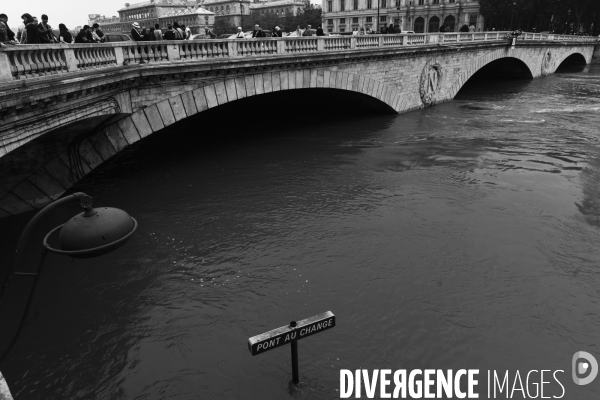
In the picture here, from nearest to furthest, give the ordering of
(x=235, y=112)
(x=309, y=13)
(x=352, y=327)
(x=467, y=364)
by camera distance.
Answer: (x=467, y=364) → (x=352, y=327) → (x=235, y=112) → (x=309, y=13)

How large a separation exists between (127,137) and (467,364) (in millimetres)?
9593

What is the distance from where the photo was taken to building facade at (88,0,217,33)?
100100 mm

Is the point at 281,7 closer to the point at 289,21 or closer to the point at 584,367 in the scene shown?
the point at 289,21

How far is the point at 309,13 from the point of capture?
323 feet

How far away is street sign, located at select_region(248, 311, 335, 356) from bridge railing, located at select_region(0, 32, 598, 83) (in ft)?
20.5

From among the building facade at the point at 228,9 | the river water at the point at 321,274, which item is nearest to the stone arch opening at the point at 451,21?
the building facade at the point at 228,9

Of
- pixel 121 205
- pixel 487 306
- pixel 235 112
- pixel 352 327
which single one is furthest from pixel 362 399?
pixel 235 112

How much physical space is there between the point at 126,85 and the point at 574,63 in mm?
61641

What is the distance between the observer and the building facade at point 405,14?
80.9 meters

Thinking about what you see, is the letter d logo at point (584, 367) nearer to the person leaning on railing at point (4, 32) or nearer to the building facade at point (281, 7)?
the person leaning on railing at point (4, 32)

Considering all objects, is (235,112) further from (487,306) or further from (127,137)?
(487,306)

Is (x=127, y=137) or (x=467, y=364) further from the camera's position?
(x=127, y=137)

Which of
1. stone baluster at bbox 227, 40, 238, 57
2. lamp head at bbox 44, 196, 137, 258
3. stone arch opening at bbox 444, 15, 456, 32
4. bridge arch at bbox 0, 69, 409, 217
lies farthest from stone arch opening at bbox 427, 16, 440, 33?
lamp head at bbox 44, 196, 137, 258

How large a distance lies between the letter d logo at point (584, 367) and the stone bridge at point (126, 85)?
9.65 metres
